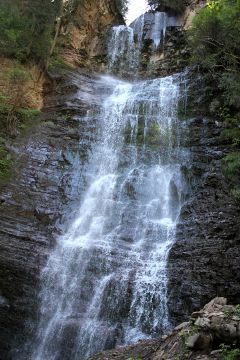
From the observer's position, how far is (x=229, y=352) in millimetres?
5227

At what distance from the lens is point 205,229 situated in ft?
37.2

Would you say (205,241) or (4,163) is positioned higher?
(4,163)

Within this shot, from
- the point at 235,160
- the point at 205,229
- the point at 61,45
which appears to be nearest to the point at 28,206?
the point at 205,229

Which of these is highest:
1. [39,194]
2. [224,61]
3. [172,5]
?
[172,5]

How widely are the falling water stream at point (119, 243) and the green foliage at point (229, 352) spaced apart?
4.05m

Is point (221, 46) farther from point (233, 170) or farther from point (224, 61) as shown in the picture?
point (233, 170)

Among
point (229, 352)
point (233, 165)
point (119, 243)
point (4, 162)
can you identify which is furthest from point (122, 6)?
point (229, 352)

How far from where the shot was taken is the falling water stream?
9594mm

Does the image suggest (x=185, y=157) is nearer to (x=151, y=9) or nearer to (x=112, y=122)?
(x=112, y=122)

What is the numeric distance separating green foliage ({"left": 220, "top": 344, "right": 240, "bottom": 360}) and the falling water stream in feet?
13.3

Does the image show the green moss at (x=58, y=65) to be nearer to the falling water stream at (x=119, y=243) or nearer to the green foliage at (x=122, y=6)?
the falling water stream at (x=119, y=243)

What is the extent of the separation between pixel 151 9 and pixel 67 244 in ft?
65.9

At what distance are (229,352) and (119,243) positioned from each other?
6.55 metres

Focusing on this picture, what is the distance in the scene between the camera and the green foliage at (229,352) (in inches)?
200
